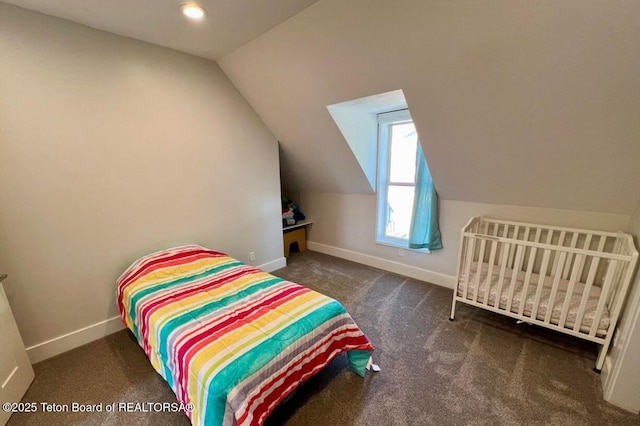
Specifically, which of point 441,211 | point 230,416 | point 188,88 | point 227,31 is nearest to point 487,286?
point 441,211

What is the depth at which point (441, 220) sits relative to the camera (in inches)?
111

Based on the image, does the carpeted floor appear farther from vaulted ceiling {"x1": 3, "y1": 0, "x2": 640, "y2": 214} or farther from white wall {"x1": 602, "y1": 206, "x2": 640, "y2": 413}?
vaulted ceiling {"x1": 3, "y1": 0, "x2": 640, "y2": 214}

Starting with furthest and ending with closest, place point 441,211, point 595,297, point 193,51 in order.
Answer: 1. point 441,211
2. point 193,51
3. point 595,297

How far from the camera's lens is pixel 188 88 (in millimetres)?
2354

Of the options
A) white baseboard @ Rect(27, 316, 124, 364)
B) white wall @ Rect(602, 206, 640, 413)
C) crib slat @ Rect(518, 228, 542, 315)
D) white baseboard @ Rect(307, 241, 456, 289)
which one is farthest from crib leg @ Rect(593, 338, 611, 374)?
white baseboard @ Rect(27, 316, 124, 364)

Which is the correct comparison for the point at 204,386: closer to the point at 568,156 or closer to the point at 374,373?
the point at 374,373

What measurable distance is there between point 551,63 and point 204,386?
94.8 inches

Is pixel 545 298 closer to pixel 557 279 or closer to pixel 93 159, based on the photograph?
pixel 557 279

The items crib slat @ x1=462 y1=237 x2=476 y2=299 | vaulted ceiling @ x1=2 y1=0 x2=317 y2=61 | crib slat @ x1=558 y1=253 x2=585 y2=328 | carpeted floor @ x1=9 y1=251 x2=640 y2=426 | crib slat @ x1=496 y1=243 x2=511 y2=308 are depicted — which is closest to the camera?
carpeted floor @ x1=9 y1=251 x2=640 y2=426

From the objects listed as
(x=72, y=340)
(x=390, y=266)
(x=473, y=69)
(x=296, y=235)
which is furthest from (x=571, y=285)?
(x=72, y=340)

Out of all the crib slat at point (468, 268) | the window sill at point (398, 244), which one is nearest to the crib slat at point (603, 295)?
the crib slat at point (468, 268)

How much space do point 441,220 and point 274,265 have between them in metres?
2.18

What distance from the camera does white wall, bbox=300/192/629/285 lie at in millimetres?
2148

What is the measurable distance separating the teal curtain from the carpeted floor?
81 cm
